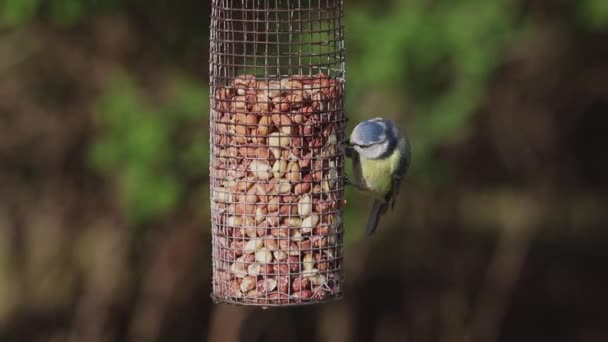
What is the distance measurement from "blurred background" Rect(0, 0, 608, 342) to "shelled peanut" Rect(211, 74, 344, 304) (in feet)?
11.1

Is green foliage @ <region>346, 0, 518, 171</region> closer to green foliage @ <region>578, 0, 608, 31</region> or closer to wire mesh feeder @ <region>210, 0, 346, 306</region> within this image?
green foliage @ <region>578, 0, 608, 31</region>

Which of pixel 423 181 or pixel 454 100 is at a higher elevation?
pixel 454 100

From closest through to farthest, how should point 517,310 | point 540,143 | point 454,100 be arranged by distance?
point 454,100 → point 540,143 → point 517,310

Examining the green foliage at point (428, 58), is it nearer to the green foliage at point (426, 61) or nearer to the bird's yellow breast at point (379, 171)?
the green foliage at point (426, 61)

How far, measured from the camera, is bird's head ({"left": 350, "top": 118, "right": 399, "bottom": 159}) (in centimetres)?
549

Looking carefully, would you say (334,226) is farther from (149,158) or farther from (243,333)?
(243,333)

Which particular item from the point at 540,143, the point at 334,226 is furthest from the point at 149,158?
the point at 540,143

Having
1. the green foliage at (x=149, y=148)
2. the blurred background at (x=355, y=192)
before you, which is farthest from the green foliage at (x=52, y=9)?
the green foliage at (x=149, y=148)

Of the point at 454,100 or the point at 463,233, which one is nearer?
the point at 454,100

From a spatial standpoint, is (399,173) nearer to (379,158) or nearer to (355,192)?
(379,158)

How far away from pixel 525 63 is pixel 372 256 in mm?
2569

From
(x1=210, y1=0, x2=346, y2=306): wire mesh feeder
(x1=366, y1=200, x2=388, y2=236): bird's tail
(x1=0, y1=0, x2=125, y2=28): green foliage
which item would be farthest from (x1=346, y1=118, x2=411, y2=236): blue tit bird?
(x1=0, y1=0, x2=125, y2=28): green foliage

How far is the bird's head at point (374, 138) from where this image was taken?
5.49m

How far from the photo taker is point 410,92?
880 cm
